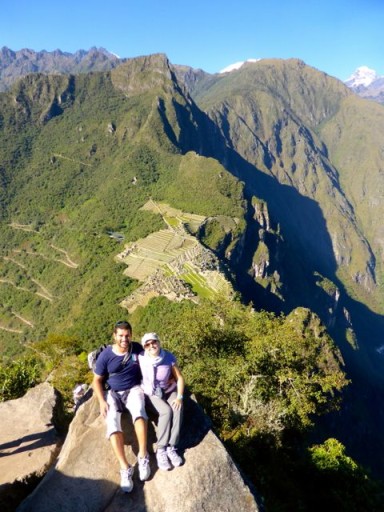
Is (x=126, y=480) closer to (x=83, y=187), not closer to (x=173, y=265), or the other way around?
(x=173, y=265)

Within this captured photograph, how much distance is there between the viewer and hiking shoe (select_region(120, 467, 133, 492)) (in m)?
7.43

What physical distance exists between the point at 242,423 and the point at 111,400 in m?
9.14

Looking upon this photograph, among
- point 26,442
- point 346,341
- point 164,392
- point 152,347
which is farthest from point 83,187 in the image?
point 164,392

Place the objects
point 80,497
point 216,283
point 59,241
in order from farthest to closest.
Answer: point 59,241
point 216,283
point 80,497

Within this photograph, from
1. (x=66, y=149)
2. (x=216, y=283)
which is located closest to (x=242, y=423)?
(x=216, y=283)

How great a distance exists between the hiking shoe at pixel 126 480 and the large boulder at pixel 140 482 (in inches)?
7.7

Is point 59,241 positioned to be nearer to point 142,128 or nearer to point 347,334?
point 142,128

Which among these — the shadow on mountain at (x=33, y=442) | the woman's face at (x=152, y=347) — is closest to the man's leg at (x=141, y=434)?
the woman's face at (x=152, y=347)

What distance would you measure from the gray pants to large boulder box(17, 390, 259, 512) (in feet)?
1.42

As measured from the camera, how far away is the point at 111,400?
8.41 m

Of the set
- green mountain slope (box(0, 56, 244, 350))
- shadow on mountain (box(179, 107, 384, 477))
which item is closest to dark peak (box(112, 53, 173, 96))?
green mountain slope (box(0, 56, 244, 350))

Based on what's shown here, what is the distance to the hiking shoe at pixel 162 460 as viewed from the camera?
774 cm

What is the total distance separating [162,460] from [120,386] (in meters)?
1.70

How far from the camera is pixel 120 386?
8617 millimetres
